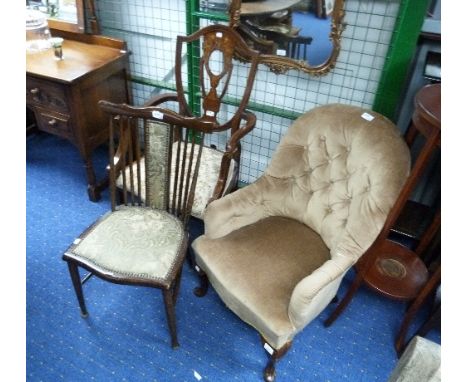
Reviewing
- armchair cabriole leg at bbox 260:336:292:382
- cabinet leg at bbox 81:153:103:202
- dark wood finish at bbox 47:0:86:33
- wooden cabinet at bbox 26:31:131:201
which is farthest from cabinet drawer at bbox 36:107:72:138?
armchair cabriole leg at bbox 260:336:292:382

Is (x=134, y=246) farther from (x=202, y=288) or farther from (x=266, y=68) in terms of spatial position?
(x=266, y=68)

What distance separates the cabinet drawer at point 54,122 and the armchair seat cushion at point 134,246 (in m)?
0.69

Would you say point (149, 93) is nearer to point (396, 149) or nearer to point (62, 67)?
point (62, 67)

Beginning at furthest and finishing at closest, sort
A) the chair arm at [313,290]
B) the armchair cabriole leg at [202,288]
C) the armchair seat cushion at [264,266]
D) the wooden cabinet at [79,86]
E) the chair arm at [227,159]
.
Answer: the wooden cabinet at [79,86]
the armchair cabriole leg at [202,288]
the chair arm at [227,159]
the armchair seat cushion at [264,266]
the chair arm at [313,290]

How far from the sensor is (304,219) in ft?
5.11

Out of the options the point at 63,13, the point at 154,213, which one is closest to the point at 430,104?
the point at 154,213

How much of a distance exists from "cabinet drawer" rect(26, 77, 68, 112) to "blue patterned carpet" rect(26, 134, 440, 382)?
76cm

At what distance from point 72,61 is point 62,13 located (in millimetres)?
404

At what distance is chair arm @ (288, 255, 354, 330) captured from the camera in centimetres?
114

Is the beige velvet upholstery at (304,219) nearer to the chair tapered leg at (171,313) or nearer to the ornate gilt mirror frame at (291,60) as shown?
the chair tapered leg at (171,313)

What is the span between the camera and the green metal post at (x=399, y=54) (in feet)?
4.58

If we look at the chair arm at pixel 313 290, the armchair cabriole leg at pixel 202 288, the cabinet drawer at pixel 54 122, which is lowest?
the armchair cabriole leg at pixel 202 288

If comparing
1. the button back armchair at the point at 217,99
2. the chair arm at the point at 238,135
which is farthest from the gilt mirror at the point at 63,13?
the chair arm at the point at 238,135
